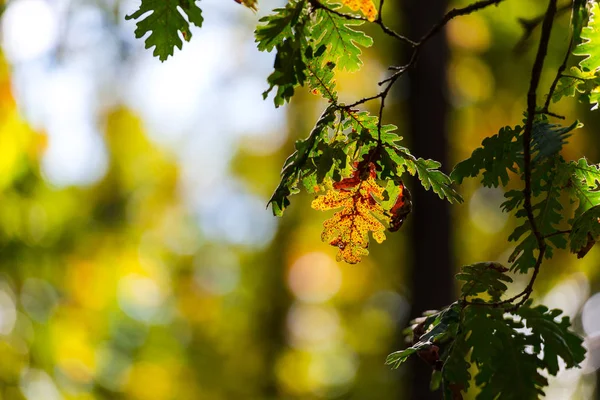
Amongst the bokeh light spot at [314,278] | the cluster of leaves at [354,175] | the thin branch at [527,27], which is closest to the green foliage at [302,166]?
the cluster of leaves at [354,175]

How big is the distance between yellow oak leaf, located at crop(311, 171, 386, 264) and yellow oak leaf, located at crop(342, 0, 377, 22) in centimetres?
27

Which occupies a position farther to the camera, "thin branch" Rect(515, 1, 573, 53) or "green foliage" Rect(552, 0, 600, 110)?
"thin branch" Rect(515, 1, 573, 53)

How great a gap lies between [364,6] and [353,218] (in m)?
0.35

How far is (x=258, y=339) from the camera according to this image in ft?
32.2

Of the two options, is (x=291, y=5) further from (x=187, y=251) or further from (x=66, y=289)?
(x=187, y=251)

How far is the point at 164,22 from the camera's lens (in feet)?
2.86

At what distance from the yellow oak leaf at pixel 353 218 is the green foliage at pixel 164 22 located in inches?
A: 14.2

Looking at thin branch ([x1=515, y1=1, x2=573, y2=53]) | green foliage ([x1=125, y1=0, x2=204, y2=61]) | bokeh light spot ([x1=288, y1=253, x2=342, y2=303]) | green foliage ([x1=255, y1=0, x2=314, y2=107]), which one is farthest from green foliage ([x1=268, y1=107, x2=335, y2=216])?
bokeh light spot ([x1=288, y1=253, x2=342, y2=303])

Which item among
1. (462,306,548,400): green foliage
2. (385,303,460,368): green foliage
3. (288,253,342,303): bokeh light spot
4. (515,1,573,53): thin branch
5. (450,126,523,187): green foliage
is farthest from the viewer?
(288,253,342,303): bokeh light spot

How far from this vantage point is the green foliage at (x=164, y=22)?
0.86 metres

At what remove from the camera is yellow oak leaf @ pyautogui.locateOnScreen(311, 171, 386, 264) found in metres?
1.04

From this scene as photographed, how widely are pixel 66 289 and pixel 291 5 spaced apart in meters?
6.32

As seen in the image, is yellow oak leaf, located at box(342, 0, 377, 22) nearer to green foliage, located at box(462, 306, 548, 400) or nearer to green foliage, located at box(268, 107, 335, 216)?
green foliage, located at box(268, 107, 335, 216)

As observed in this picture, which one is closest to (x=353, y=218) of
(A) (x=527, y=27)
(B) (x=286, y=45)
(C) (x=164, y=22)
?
(B) (x=286, y=45)
